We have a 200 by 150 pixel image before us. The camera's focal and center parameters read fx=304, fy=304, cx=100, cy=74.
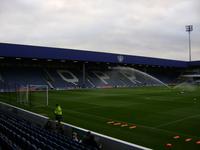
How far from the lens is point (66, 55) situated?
6712cm

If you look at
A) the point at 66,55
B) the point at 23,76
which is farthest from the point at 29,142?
the point at 66,55

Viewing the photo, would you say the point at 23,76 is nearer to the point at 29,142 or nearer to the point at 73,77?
the point at 73,77

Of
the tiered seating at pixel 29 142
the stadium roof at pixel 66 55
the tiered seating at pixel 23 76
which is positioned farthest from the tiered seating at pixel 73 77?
the tiered seating at pixel 29 142

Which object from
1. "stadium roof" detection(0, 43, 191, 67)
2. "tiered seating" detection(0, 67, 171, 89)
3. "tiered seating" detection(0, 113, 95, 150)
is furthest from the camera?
"tiered seating" detection(0, 67, 171, 89)

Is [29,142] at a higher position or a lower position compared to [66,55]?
lower

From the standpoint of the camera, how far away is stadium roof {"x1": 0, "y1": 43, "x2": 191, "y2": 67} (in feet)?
192

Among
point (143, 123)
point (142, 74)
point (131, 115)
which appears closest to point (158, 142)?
point (143, 123)

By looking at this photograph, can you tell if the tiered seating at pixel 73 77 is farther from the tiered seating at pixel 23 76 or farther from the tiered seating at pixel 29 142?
the tiered seating at pixel 29 142

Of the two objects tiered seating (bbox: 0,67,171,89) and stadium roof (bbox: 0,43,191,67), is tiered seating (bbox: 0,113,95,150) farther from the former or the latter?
stadium roof (bbox: 0,43,191,67)

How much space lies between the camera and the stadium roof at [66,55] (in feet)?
192

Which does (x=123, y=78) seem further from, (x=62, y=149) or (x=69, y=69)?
(x=62, y=149)

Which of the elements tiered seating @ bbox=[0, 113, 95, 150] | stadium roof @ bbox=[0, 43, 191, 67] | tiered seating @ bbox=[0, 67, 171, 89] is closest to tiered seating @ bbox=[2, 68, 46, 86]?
tiered seating @ bbox=[0, 67, 171, 89]

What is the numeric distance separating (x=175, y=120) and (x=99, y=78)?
5810cm

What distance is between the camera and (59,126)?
16781mm
